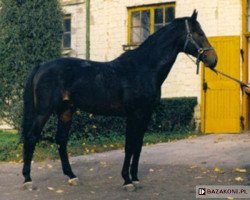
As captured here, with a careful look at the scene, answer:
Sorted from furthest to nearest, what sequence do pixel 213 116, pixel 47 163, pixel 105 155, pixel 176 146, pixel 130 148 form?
pixel 213 116
pixel 176 146
pixel 105 155
pixel 47 163
pixel 130 148

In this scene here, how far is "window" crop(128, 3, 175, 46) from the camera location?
49.0ft

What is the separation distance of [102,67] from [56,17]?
493cm

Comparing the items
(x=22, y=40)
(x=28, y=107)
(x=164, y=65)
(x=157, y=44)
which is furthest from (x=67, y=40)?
(x=164, y=65)

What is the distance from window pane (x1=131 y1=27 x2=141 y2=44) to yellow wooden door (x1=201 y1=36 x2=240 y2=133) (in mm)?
2726

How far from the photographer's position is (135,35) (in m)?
15.6

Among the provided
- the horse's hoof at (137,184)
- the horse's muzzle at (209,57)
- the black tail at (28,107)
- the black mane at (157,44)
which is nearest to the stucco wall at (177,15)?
the horse's muzzle at (209,57)

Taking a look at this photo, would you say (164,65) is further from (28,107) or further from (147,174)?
(28,107)

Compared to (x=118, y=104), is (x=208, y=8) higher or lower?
higher

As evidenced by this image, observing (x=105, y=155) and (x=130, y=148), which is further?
(x=105, y=155)

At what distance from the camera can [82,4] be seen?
16.4 metres

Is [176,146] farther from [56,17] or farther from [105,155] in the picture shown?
[56,17]

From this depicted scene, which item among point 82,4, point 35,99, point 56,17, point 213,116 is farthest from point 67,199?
point 82,4

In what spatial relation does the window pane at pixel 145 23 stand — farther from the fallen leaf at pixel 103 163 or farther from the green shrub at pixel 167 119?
the fallen leaf at pixel 103 163

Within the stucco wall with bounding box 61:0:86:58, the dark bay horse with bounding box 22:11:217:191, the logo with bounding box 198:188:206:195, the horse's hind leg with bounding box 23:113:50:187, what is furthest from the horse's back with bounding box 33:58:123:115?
the stucco wall with bounding box 61:0:86:58
